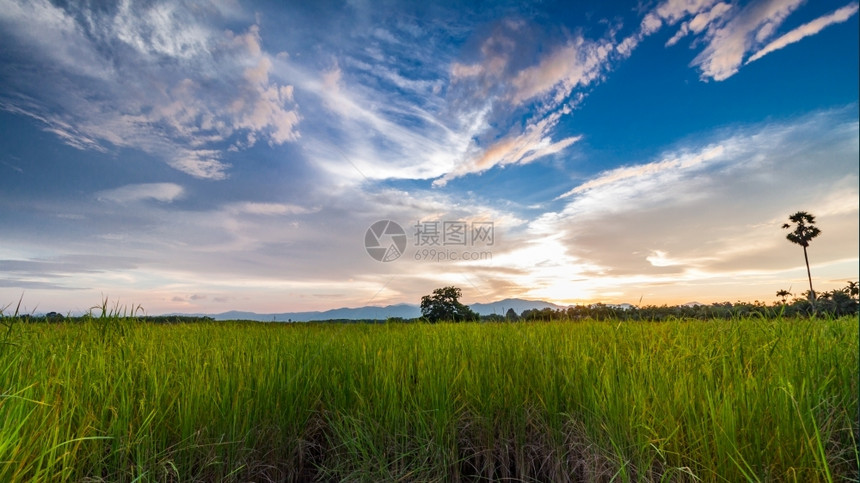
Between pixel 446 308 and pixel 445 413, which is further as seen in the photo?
pixel 446 308

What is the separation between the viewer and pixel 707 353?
11.3 ft

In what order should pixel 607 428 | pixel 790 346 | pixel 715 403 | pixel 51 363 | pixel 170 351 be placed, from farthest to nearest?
pixel 170 351 < pixel 51 363 < pixel 790 346 < pixel 607 428 < pixel 715 403

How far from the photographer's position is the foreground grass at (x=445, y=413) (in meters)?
2.36

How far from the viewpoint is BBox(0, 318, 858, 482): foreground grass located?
2.36 m

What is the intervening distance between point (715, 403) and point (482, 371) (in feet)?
5.58

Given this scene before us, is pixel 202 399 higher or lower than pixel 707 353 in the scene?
lower

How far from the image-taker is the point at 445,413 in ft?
10.4

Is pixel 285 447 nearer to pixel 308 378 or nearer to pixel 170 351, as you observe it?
pixel 308 378

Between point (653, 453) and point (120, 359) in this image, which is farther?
point (120, 359)

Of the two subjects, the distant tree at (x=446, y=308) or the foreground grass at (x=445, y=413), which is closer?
the foreground grass at (x=445, y=413)

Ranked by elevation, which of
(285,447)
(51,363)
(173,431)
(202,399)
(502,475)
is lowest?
(502,475)

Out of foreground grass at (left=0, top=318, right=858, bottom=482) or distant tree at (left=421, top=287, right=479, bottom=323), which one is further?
distant tree at (left=421, top=287, right=479, bottom=323)

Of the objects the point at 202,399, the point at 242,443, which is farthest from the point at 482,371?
the point at 202,399

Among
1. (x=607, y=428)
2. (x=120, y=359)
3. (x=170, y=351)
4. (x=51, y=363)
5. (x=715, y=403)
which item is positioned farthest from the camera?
(x=170, y=351)
